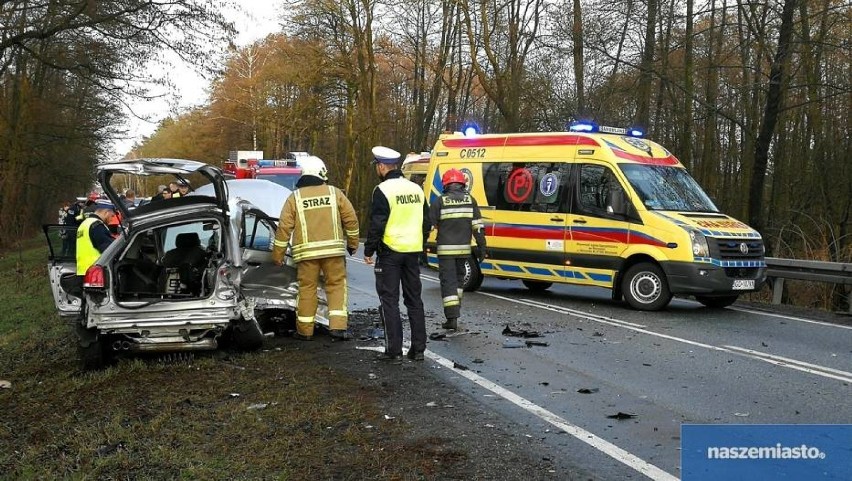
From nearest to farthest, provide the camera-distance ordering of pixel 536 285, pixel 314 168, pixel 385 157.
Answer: pixel 385 157, pixel 314 168, pixel 536 285

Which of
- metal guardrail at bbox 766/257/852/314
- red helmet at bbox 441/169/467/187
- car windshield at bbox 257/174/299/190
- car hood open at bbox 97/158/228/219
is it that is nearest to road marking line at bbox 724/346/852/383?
red helmet at bbox 441/169/467/187

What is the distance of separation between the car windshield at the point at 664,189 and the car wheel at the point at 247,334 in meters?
5.78

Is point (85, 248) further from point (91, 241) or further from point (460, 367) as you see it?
point (460, 367)

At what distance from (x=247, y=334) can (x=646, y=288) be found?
18.8 ft

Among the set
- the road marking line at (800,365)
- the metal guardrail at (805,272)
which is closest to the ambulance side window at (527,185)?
the metal guardrail at (805,272)

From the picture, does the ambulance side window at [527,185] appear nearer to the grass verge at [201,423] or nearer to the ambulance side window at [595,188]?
the ambulance side window at [595,188]

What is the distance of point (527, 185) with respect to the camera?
11953mm

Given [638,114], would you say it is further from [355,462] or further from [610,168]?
[355,462]

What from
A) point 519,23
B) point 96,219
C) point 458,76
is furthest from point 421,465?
point 458,76

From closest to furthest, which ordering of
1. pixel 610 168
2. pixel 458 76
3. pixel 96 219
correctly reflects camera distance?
pixel 96 219 → pixel 610 168 → pixel 458 76

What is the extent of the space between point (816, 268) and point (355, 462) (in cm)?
947

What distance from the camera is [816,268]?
1153 cm

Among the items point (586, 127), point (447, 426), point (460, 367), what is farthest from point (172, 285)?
point (586, 127)
